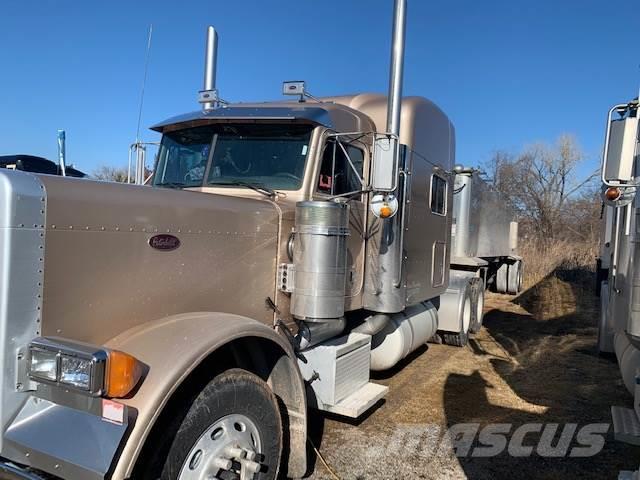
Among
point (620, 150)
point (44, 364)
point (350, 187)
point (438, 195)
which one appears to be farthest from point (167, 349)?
point (438, 195)

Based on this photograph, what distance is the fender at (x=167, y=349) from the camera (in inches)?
79.7

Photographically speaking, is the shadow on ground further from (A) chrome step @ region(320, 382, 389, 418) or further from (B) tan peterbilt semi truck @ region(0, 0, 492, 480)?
(B) tan peterbilt semi truck @ region(0, 0, 492, 480)

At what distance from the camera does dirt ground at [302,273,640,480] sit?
3787mm

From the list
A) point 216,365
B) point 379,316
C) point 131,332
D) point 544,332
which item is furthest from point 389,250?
point 544,332

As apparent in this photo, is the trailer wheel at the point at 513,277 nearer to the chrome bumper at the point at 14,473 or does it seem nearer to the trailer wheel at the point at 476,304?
the trailer wheel at the point at 476,304

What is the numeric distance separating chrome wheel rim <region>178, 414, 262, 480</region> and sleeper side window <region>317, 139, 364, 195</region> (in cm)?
181

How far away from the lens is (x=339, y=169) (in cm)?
404

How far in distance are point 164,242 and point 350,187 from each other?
6.24 ft

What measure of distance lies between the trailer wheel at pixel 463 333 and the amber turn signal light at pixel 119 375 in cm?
618

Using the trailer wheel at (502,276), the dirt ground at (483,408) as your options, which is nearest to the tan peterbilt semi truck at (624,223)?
the dirt ground at (483,408)

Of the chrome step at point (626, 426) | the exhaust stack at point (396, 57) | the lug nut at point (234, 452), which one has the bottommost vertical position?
the chrome step at point (626, 426)

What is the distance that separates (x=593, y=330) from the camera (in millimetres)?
9539

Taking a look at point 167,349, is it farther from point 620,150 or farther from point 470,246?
point 470,246

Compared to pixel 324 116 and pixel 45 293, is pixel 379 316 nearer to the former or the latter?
pixel 324 116
